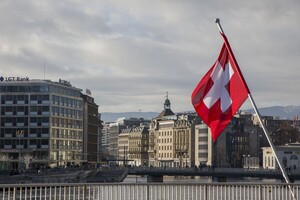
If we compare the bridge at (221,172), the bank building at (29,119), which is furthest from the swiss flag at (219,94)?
the bank building at (29,119)

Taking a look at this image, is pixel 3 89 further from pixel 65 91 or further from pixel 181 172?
pixel 181 172

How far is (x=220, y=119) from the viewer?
27.7 meters

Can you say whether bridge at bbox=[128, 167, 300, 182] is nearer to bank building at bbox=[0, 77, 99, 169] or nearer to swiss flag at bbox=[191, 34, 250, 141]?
bank building at bbox=[0, 77, 99, 169]

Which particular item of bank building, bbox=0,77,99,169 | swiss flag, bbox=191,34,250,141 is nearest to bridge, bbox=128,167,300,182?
bank building, bbox=0,77,99,169

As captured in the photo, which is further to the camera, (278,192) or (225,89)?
(278,192)

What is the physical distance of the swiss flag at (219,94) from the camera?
27594 mm

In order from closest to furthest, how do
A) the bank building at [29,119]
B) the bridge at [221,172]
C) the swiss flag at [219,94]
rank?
the swiss flag at [219,94]
the bridge at [221,172]
the bank building at [29,119]

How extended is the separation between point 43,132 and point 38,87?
901 cm

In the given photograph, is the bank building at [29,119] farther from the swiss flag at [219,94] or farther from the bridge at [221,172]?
the swiss flag at [219,94]

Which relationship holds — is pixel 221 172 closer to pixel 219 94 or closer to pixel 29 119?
pixel 29 119

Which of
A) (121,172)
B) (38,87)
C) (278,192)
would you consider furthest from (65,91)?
(278,192)

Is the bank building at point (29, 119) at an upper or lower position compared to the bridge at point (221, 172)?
upper

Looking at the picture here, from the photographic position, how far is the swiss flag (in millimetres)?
27594

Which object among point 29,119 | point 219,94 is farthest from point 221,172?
point 219,94
